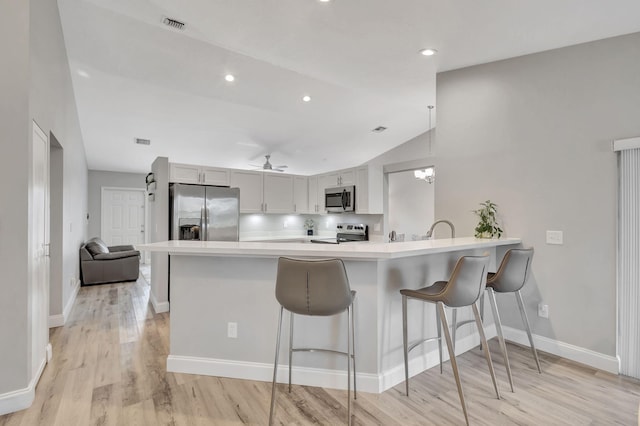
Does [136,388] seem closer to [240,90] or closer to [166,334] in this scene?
[166,334]

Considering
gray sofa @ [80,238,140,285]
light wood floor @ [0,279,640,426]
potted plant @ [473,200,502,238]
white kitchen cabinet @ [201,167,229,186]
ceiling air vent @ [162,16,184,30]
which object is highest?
ceiling air vent @ [162,16,184,30]

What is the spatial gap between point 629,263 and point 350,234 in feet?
12.9

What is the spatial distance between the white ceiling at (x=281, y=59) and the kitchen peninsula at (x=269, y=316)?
1751 millimetres

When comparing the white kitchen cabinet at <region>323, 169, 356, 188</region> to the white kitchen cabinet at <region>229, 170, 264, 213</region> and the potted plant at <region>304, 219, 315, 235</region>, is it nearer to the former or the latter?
the potted plant at <region>304, 219, 315, 235</region>

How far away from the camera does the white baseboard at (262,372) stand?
2273 millimetres

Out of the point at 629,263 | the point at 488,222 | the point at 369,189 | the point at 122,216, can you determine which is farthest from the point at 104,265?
the point at 629,263

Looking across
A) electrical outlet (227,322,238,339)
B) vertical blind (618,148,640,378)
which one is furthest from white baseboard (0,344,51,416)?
vertical blind (618,148,640,378)

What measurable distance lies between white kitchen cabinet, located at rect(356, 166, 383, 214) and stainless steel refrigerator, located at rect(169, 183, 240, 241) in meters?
2.03

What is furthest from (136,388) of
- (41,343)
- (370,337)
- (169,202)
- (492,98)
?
(492,98)

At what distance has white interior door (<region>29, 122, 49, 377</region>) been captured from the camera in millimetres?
2270

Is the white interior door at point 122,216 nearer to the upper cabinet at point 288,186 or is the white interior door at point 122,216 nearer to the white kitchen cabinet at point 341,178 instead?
the upper cabinet at point 288,186

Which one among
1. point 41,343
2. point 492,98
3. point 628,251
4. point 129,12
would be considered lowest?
point 41,343

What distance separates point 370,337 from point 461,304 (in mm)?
650

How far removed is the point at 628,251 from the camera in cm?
255
